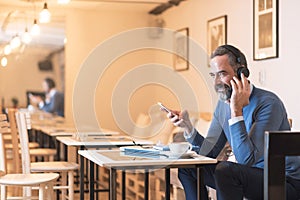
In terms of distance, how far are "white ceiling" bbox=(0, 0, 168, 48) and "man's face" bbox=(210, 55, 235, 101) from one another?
4.57 metres

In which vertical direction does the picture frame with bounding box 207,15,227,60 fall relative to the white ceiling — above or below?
below

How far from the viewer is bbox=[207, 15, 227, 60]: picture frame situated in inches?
224

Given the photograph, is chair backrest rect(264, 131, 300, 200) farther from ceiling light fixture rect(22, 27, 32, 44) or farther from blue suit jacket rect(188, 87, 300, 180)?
ceiling light fixture rect(22, 27, 32, 44)

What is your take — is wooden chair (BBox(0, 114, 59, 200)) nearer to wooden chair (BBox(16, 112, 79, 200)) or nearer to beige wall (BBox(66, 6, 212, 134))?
wooden chair (BBox(16, 112, 79, 200))

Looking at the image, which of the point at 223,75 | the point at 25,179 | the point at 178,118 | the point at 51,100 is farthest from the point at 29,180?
the point at 51,100

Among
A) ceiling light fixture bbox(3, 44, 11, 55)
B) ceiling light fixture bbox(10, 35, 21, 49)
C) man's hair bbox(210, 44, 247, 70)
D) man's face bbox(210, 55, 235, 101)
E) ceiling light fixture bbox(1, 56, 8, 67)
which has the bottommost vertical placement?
man's face bbox(210, 55, 235, 101)

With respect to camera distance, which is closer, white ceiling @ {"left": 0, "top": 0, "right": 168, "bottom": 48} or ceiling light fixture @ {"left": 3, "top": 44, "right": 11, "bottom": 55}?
white ceiling @ {"left": 0, "top": 0, "right": 168, "bottom": 48}

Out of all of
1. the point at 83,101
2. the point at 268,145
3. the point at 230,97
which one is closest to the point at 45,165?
the point at 230,97

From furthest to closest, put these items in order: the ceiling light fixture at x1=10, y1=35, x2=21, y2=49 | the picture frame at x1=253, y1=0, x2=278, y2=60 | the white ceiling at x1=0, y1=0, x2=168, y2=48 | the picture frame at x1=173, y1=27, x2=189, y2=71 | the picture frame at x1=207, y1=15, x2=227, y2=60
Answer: the white ceiling at x1=0, y1=0, x2=168, y2=48
the ceiling light fixture at x1=10, y1=35, x2=21, y2=49
the picture frame at x1=173, y1=27, x2=189, y2=71
the picture frame at x1=207, y1=15, x2=227, y2=60
the picture frame at x1=253, y1=0, x2=278, y2=60

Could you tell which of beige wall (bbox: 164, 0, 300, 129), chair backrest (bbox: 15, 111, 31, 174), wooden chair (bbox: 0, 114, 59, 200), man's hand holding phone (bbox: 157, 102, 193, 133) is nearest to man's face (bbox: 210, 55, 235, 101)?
man's hand holding phone (bbox: 157, 102, 193, 133)

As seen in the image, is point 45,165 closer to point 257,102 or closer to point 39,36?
point 257,102

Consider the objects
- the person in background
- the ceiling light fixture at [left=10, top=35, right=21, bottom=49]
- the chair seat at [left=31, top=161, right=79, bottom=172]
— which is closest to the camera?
the chair seat at [left=31, top=161, right=79, bottom=172]

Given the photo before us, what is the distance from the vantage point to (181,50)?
694cm

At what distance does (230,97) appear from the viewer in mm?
2828
